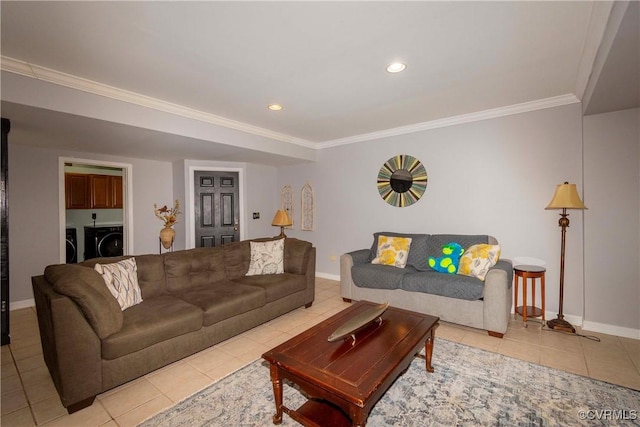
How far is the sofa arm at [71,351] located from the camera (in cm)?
184

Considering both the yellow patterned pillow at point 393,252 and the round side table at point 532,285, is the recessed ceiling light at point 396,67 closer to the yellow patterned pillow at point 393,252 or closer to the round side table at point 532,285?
the yellow patterned pillow at point 393,252

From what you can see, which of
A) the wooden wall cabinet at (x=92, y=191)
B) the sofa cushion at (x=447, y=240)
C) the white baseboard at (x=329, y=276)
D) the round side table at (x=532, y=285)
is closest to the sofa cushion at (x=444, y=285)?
the sofa cushion at (x=447, y=240)

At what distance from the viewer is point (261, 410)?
191 centimetres

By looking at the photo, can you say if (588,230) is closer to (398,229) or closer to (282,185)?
(398,229)

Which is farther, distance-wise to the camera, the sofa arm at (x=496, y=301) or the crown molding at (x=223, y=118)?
the sofa arm at (x=496, y=301)

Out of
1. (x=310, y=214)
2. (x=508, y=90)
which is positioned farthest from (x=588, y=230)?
(x=310, y=214)

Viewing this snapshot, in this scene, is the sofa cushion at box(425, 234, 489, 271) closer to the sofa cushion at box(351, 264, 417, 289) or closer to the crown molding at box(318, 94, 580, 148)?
the sofa cushion at box(351, 264, 417, 289)

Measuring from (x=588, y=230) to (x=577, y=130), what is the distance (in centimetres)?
108

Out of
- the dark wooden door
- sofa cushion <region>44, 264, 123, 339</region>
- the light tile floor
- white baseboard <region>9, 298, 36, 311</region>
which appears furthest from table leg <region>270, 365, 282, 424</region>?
white baseboard <region>9, 298, 36, 311</region>

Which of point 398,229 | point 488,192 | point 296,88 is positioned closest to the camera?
point 296,88

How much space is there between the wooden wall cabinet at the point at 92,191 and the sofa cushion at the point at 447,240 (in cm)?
598

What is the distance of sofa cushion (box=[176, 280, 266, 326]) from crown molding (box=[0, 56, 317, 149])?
1.99 meters

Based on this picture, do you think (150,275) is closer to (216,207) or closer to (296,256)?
(296,256)

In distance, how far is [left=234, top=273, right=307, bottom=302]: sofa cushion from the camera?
3.25 m
